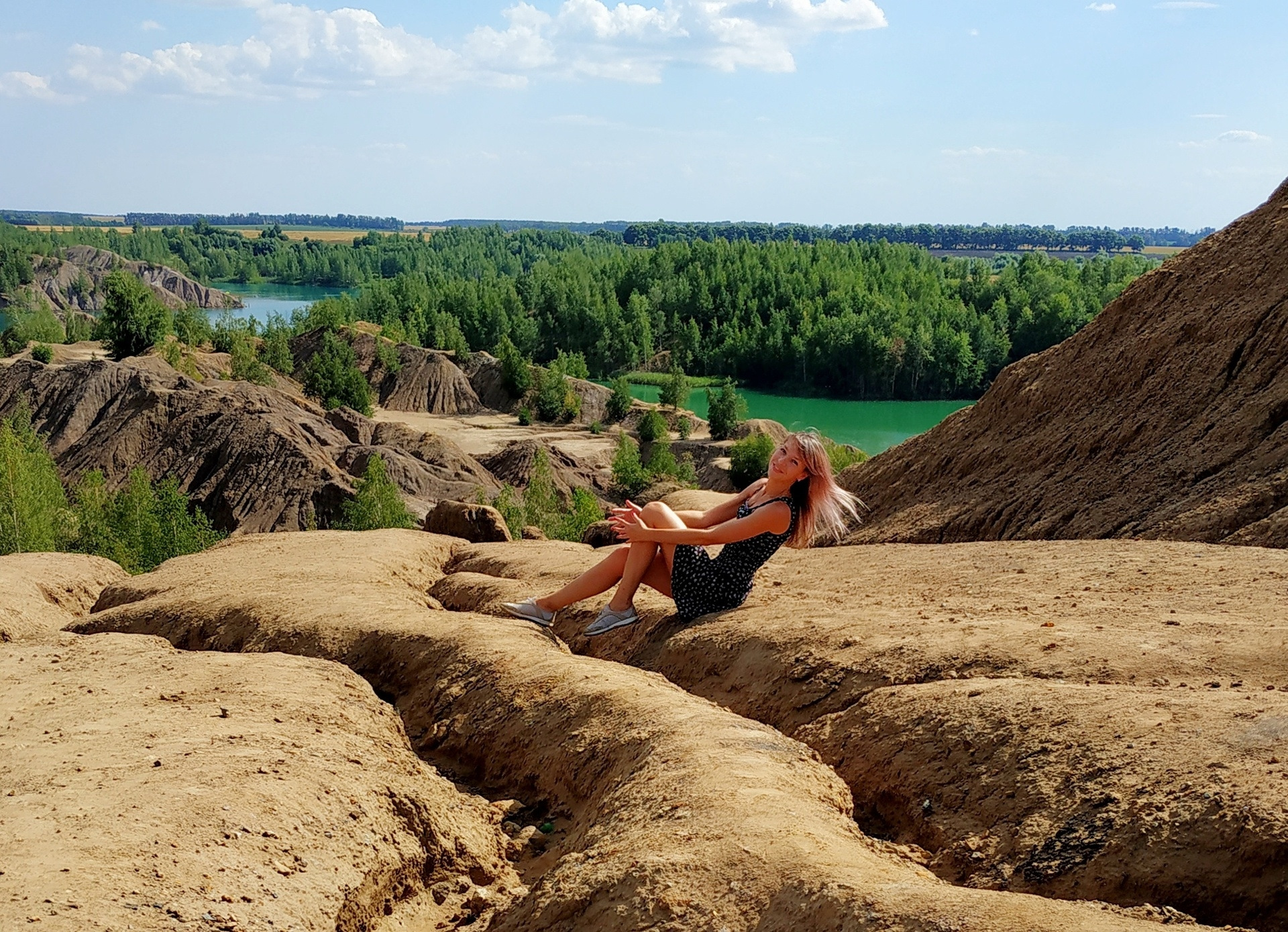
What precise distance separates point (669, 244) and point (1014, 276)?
38986mm

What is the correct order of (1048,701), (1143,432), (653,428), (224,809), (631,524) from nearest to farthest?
1. (224,809)
2. (1048,701)
3. (631,524)
4. (1143,432)
5. (653,428)

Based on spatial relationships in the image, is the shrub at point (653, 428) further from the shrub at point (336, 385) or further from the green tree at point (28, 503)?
the green tree at point (28, 503)

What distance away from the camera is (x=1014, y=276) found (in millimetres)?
118562

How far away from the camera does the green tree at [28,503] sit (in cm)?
2989

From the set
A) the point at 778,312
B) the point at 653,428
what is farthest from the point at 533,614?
the point at 778,312

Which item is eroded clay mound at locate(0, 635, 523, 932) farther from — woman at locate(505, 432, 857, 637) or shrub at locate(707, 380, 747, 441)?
shrub at locate(707, 380, 747, 441)

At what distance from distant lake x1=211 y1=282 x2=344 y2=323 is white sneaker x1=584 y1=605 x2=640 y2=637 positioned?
135m

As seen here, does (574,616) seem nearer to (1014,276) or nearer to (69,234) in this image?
(1014,276)

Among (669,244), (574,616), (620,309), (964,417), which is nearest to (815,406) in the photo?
(620,309)

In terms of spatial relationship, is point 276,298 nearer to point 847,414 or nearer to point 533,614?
point 847,414

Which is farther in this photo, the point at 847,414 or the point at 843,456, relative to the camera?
the point at 847,414

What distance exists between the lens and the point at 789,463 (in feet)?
28.2

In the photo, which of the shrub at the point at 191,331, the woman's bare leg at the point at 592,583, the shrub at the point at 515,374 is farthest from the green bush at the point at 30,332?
the woman's bare leg at the point at 592,583

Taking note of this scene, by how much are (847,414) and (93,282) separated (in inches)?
4135
